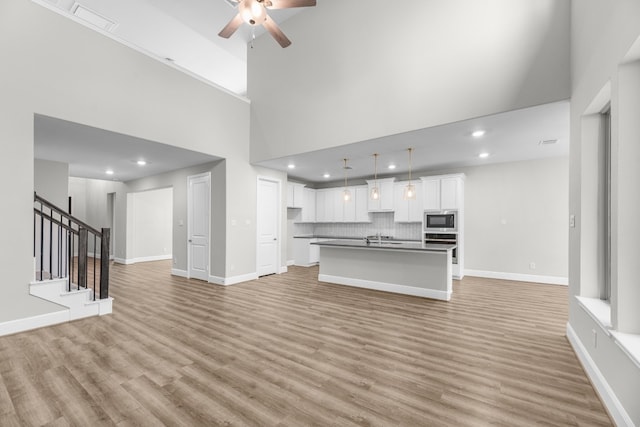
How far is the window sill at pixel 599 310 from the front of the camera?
1956 millimetres

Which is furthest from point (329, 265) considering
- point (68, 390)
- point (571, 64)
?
point (571, 64)

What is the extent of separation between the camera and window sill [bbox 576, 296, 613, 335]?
196 centimetres

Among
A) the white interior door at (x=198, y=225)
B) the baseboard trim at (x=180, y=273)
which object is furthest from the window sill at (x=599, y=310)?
the baseboard trim at (x=180, y=273)

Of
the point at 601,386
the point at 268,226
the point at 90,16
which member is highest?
the point at 90,16

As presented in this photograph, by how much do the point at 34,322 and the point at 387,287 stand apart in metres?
5.03

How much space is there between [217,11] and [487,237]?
7528 millimetres

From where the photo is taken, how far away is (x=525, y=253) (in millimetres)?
6086

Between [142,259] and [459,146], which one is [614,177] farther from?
[142,259]

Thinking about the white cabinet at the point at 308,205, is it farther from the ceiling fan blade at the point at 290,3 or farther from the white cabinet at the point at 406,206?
the ceiling fan blade at the point at 290,3

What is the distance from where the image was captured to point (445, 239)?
258 inches

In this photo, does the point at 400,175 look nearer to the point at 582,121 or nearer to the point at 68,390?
the point at 582,121

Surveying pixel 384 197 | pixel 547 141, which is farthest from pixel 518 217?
pixel 384 197

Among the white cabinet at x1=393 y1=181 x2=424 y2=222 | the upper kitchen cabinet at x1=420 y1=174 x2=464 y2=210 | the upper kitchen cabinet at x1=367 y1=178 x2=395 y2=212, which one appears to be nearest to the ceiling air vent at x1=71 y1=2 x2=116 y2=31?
the upper kitchen cabinet at x1=367 y1=178 x2=395 y2=212

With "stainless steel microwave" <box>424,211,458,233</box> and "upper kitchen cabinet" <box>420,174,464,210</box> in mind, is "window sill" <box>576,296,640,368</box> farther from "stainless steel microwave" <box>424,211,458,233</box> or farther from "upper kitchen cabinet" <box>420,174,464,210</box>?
"upper kitchen cabinet" <box>420,174,464,210</box>
